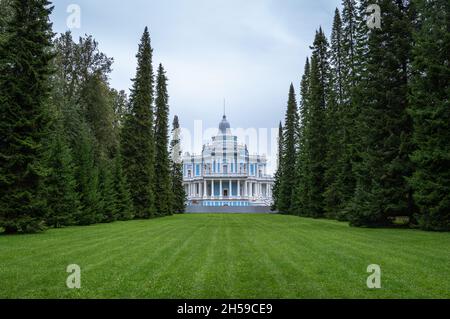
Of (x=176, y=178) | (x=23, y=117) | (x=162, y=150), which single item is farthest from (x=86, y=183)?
(x=176, y=178)

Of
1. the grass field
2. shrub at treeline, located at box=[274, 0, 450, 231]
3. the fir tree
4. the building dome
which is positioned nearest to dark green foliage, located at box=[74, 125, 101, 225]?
the grass field

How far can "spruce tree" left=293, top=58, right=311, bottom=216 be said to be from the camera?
43125 millimetres

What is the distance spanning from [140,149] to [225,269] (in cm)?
3157

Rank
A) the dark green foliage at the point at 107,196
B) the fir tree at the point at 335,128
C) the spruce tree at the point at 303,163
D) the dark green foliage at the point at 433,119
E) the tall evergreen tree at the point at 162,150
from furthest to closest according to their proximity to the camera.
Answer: the tall evergreen tree at the point at 162,150 < the spruce tree at the point at 303,163 < the fir tree at the point at 335,128 < the dark green foliage at the point at 107,196 < the dark green foliage at the point at 433,119

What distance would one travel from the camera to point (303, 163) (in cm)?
4528

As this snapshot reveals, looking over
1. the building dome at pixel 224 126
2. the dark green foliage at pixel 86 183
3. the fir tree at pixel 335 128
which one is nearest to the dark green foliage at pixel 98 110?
the dark green foliage at pixel 86 183

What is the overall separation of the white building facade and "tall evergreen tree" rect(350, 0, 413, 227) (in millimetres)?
69025

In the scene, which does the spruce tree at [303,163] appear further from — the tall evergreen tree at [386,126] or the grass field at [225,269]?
the grass field at [225,269]

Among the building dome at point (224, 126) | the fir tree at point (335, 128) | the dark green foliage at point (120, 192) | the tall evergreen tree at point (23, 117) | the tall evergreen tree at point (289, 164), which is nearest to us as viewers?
the tall evergreen tree at point (23, 117)

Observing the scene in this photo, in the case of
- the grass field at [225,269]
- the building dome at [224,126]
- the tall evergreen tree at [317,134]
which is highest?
the building dome at [224,126]

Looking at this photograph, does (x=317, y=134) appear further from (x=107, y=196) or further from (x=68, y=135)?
(x=68, y=135)

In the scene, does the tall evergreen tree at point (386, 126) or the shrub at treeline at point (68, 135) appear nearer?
the shrub at treeline at point (68, 135)

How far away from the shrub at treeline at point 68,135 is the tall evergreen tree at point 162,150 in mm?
120

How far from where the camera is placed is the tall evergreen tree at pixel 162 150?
4650 cm
